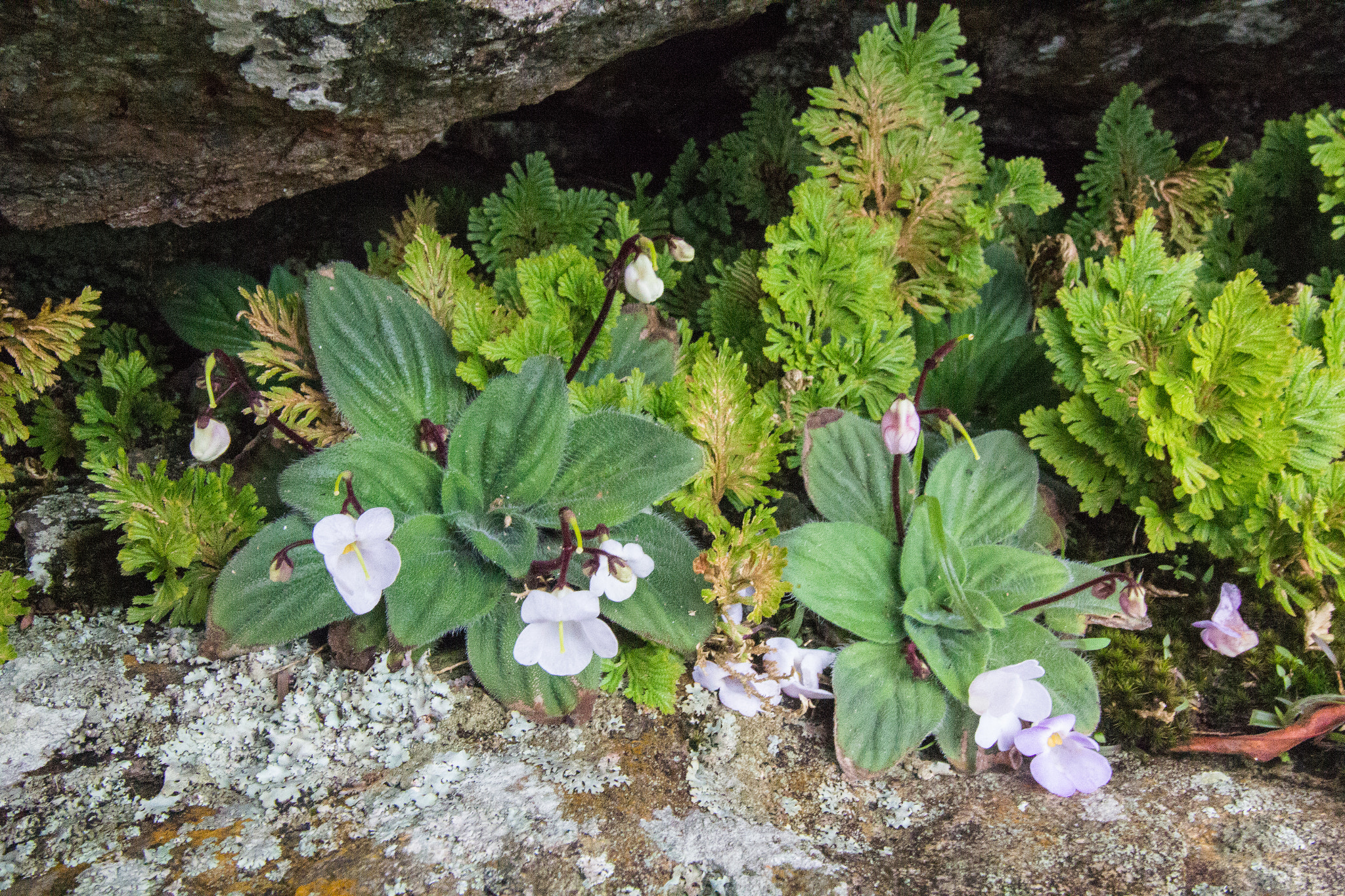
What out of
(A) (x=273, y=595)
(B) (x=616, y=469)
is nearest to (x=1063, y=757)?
(B) (x=616, y=469)

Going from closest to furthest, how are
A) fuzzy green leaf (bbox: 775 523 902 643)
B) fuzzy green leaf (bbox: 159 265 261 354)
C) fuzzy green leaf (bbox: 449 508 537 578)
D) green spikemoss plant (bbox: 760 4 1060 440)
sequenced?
fuzzy green leaf (bbox: 449 508 537 578) → fuzzy green leaf (bbox: 775 523 902 643) → green spikemoss plant (bbox: 760 4 1060 440) → fuzzy green leaf (bbox: 159 265 261 354)

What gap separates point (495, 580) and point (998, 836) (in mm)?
1216

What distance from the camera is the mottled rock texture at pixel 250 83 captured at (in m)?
1.63

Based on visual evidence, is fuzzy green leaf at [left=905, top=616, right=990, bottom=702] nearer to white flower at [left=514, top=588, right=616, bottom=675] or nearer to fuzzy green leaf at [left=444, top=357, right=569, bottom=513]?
white flower at [left=514, top=588, right=616, bottom=675]

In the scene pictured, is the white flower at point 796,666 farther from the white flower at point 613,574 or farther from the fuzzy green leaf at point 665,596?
the white flower at point 613,574

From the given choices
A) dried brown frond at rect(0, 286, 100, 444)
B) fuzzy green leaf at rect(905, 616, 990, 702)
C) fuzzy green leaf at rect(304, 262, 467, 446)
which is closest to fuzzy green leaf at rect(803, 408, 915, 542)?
fuzzy green leaf at rect(905, 616, 990, 702)

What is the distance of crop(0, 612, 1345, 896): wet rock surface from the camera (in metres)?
1.48

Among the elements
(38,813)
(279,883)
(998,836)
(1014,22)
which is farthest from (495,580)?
(1014,22)

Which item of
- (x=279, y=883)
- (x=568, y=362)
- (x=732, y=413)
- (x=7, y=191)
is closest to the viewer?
(x=279, y=883)

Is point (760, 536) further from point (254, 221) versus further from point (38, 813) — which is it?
point (254, 221)

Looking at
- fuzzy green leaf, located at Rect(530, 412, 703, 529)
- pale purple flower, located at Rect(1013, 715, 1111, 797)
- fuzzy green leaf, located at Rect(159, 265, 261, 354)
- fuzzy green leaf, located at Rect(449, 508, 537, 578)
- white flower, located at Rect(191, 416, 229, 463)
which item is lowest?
pale purple flower, located at Rect(1013, 715, 1111, 797)

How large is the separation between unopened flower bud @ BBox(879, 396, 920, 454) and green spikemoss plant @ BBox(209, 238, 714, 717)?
437 mm

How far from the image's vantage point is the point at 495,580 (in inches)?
76.7

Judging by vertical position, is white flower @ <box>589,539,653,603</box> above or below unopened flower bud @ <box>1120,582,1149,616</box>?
above
